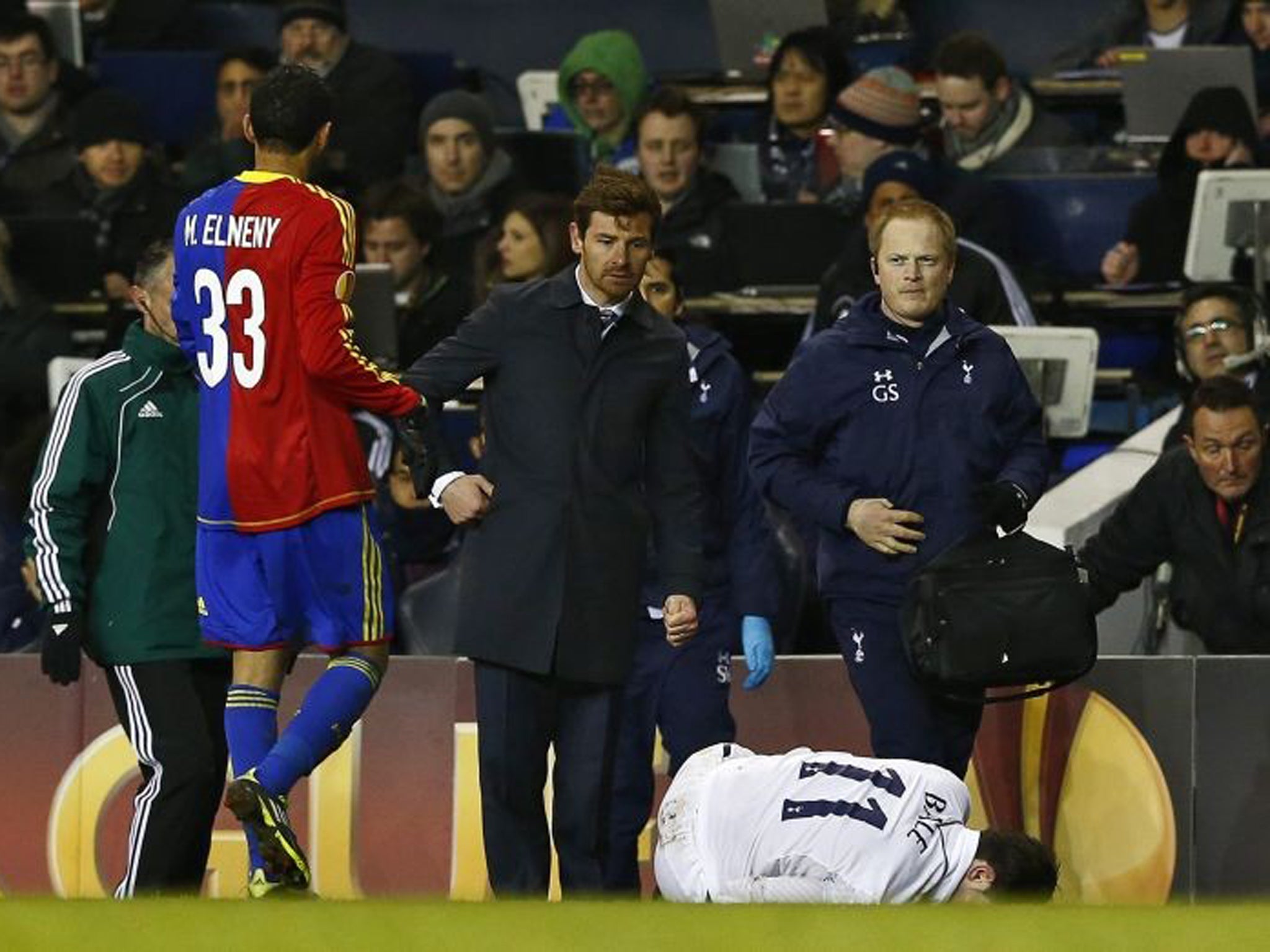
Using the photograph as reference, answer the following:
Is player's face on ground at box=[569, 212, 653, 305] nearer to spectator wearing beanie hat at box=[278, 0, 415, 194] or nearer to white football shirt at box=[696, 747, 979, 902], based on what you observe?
white football shirt at box=[696, 747, 979, 902]

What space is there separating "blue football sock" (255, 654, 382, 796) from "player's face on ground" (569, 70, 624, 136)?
6.37 m

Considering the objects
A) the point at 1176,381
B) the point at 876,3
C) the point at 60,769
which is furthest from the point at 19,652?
the point at 876,3

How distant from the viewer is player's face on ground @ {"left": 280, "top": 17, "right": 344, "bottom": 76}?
14242 mm

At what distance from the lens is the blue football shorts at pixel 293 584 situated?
7.52 meters

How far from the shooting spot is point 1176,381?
12453 millimetres

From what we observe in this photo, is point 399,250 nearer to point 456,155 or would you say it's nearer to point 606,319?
point 456,155

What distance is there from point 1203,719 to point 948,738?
961 millimetres

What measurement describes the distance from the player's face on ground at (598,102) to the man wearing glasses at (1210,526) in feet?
15.1

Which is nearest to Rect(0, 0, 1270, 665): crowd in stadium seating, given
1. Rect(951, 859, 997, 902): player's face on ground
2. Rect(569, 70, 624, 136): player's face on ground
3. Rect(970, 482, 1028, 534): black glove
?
Rect(569, 70, 624, 136): player's face on ground

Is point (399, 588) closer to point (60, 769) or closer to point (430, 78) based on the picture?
point (60, 769)

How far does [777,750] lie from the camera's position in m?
9.16

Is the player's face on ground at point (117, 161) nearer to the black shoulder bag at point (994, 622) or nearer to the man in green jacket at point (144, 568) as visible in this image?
the man in green jacket at point (144, 568)

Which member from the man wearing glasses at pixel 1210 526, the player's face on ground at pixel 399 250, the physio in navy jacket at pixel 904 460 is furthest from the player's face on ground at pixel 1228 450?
the player's face on ground at pixel 399 250

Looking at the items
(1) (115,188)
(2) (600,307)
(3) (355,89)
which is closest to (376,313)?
(1) (115,188)
